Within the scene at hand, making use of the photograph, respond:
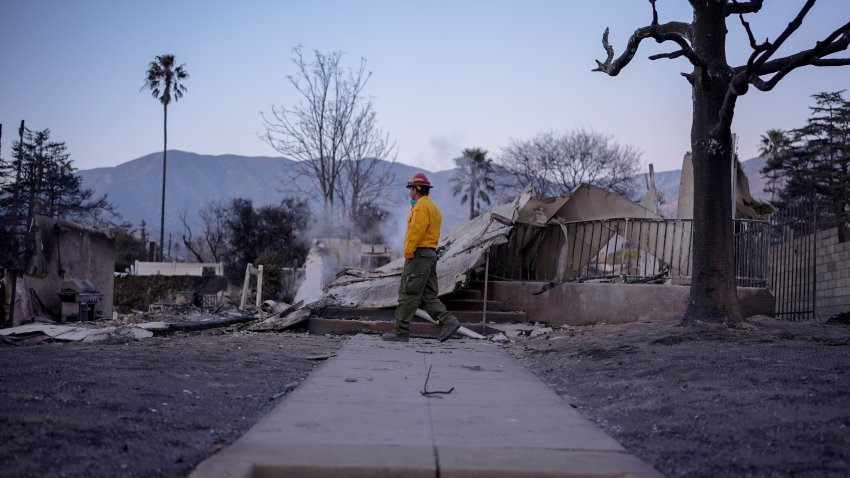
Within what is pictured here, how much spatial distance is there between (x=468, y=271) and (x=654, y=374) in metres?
7.03

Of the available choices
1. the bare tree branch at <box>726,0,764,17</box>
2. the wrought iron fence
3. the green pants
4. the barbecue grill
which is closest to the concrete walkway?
the green pants

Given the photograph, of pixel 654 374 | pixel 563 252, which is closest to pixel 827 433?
pixel 654 374

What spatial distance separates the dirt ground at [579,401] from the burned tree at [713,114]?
4.18ft

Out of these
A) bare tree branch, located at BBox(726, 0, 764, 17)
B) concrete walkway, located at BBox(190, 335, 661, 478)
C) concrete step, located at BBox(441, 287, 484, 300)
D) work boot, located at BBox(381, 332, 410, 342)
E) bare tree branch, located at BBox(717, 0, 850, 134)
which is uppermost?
bare tree branch, located at BBox(726, 0, 764, 17)

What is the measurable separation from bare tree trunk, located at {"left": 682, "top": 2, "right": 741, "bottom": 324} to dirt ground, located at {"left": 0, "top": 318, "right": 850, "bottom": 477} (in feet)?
4.02

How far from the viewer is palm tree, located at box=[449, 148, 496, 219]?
2509 inches

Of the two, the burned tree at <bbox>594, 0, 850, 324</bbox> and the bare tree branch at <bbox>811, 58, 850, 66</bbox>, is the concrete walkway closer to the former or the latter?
the burned tree at <bbox>594, 0, 850, 324</bbox>

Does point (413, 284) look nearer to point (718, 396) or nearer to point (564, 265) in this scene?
point (564, 265)

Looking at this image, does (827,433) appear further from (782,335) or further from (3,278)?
(3,278)

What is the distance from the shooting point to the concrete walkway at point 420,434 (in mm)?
3408

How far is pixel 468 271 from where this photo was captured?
13.1 metres

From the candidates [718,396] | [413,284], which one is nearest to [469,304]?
[413,284]

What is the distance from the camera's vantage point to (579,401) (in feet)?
18.6

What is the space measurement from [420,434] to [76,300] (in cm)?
1183
